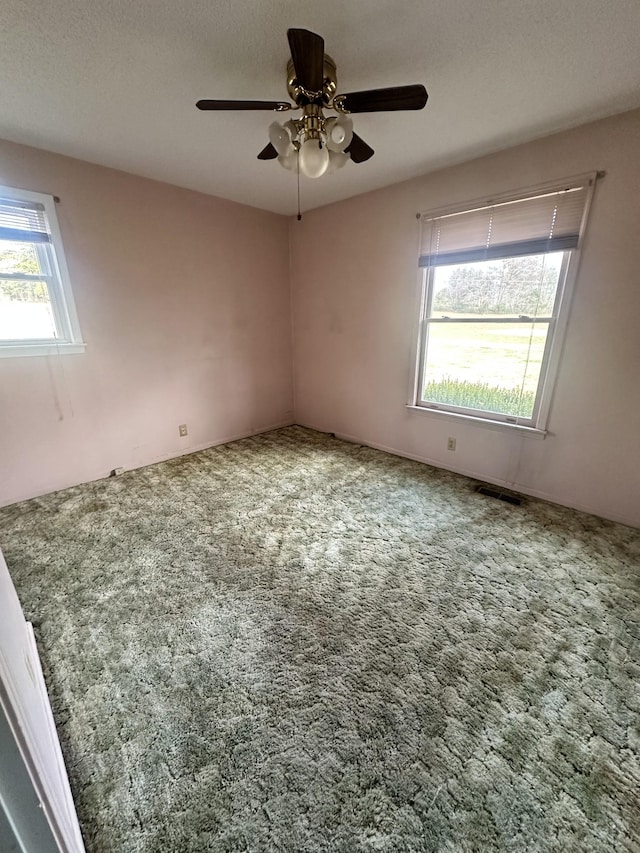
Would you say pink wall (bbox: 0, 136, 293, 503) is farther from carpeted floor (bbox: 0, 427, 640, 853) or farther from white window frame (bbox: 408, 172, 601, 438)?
white window frame (bbox: 408, 172, 601, 438)

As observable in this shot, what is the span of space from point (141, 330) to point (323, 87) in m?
2.35

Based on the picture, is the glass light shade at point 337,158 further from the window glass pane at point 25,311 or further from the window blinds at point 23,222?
the window glass pane at point 25,311

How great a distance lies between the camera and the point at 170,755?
1.15 m

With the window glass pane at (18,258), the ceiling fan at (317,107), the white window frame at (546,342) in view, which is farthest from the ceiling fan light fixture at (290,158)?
the window glass pane at (18,258)

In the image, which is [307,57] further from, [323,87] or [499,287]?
[499,287]

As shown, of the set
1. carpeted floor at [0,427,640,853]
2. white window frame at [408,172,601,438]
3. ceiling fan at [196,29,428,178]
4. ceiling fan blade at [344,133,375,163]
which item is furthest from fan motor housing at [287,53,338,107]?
carpeted floor at [0,427,640,853]

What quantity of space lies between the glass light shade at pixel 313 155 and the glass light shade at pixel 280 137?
0.07 metres

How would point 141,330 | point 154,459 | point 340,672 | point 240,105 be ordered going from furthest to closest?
point 154,459 → point 141,330 → point 240,105 → point 340,672

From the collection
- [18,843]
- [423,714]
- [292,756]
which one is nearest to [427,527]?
[423,714]

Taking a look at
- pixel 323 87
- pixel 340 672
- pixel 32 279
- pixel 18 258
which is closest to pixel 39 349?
pixel 32 279

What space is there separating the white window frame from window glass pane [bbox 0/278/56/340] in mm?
3021

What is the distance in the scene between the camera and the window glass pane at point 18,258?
2453 mm

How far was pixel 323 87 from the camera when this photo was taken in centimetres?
156

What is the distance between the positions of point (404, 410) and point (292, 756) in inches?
110
